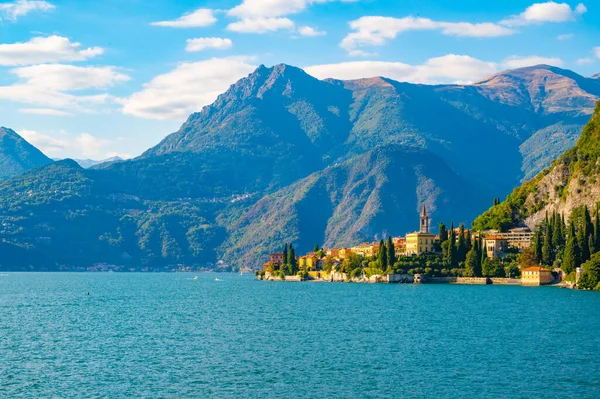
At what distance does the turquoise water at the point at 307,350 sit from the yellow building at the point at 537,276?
44.2 meters

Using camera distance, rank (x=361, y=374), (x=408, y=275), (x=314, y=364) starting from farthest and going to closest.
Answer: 1. (x=408, y=275)
2. (x=314, y=364)
3. (x=361, y=374)

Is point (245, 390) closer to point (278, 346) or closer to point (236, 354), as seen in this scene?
point (236, 354)

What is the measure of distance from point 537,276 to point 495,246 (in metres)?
20.5

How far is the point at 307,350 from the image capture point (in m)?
72.4

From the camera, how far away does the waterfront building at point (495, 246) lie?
183 metres

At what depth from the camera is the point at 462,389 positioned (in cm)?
5612

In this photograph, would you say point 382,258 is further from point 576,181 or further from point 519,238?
point 576,181

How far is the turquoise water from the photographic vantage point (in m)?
56.9

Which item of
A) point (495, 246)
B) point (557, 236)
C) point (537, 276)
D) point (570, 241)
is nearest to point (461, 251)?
point (495, 246)

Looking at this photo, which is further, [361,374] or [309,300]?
[309,300]

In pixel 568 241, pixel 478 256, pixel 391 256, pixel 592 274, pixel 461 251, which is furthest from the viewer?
pixel 391 256

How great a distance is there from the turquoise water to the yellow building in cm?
4425

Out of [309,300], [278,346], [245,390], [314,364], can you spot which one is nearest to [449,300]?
[309,300]

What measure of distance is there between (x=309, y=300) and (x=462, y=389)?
77488 mm
